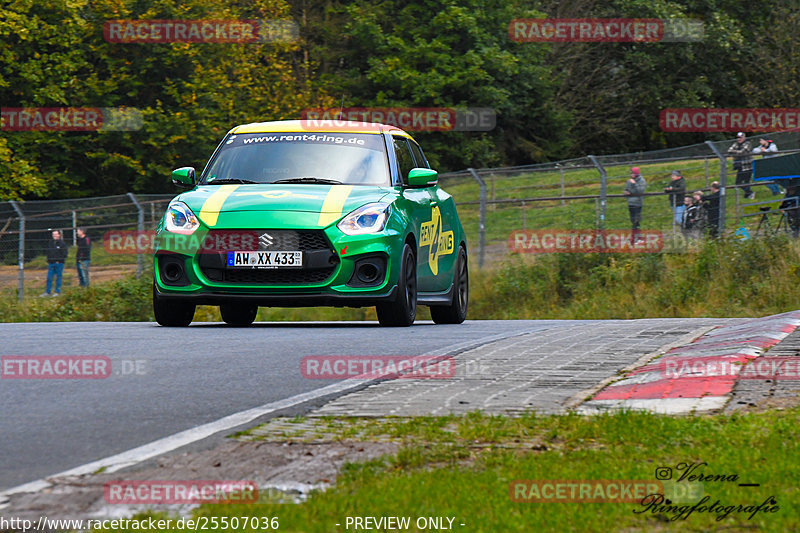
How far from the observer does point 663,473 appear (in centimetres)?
490

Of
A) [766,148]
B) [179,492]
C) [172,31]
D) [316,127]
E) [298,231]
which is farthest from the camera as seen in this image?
[172,31]

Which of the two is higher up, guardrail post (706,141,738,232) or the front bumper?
guardrail post (706,141,738,232)

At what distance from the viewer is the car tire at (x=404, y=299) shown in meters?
11.7

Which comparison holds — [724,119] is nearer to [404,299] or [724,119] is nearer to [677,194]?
[677,194]

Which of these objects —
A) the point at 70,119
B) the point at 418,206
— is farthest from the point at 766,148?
the point at 70,119

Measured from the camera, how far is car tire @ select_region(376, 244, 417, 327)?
1166cm

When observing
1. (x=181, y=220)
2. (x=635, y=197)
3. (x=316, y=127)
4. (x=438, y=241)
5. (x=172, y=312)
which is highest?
(x=316, y=127)

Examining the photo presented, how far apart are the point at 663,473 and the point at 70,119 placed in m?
35.1

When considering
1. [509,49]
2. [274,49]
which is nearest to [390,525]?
[274,49]

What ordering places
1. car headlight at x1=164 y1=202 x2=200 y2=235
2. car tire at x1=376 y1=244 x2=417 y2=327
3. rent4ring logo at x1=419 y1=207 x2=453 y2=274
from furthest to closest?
rent4ring logo at x1=419 y1=207 x2=453 y2=274, car tire at x1=376 y1=244 x2=417 y2=327, car headlight at x1=164 y1=202 x2=200 y2=235

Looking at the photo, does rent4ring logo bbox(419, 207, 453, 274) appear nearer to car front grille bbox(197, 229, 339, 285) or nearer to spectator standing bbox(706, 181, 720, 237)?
car front grille bbox(197, 229, 339, 285)

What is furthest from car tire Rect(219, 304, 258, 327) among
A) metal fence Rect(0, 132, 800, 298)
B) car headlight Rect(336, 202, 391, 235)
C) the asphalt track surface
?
metal fence Rect(0, 132, 800, 298)

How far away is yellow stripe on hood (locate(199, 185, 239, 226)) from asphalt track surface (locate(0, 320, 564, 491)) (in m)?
1.01

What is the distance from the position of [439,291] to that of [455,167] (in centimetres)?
3460
